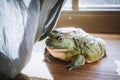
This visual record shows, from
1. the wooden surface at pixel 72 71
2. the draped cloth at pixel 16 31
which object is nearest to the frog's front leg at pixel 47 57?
the wooden surface at pixel 72 71

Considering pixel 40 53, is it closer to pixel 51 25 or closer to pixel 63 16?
pixel 51 25

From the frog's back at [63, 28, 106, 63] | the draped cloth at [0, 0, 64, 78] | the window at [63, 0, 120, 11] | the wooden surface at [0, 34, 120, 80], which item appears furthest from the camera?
the window at [63, 0, 120, 11]

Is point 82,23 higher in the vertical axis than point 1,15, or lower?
lower

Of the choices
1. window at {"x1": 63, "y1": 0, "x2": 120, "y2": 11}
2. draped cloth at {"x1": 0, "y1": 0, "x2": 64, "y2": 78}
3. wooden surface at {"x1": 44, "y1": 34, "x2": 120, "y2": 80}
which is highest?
draped cloth at {"x1": 0, "y1": 0, "x2": 64, "y2": 78}

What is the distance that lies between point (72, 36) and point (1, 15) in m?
0.53

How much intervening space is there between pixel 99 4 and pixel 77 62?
70cm

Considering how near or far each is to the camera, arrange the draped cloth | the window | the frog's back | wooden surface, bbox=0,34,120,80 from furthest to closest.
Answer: the window < the frog's back < wooden surface, bbox=0,34,120,80 < the draped cloth

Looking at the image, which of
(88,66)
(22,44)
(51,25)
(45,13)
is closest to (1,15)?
(22,44)

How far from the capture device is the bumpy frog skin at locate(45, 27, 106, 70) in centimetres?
105

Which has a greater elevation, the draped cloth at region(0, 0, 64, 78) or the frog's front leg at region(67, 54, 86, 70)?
the draped cloth at region(0, 0, 64, 78)

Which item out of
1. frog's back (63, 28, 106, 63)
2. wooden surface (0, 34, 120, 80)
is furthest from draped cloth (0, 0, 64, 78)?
frog's back (63, 28, 106, 63)

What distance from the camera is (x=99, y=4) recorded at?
1.59 metres

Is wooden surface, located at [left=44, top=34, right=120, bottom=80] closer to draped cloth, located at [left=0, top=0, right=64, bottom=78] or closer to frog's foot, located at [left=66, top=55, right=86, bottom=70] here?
frog's foot, located at [left=66, top=55, right=86, bottom=70]

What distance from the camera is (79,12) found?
1.58 meters
